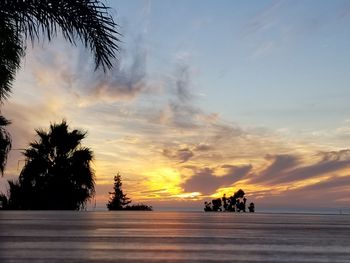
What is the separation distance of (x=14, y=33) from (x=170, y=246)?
18.3ft

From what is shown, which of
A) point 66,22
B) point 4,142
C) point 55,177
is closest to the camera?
point 66,22

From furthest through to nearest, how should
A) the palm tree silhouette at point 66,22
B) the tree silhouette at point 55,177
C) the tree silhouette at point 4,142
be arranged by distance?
1. the tree silhouette at point 55,177
2. the tree silhouette at point 4,142
3. the palm tree silhouette at point 66,22

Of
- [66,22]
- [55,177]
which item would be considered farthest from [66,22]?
[55,177]

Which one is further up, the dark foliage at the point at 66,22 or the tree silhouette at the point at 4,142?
the tree silhouette at the point at 4,142

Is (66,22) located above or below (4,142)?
below

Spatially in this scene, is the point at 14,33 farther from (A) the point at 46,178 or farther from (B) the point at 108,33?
(A) the point at 46,178

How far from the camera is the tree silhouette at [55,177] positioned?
23.4 meters

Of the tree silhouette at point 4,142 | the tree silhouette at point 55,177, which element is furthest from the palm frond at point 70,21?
the tree silhouette at point 55,177

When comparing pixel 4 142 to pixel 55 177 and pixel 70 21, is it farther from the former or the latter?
pixel 70 21

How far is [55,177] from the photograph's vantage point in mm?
23891

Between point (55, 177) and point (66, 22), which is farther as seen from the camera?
point (55, 177)

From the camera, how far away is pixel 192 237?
685cm

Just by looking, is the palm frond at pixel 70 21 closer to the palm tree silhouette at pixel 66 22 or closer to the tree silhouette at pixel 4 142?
the palm tree silhouette at pixel 66 22

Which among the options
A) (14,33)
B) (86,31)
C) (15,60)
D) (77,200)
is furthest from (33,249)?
Answer: (77,200)
